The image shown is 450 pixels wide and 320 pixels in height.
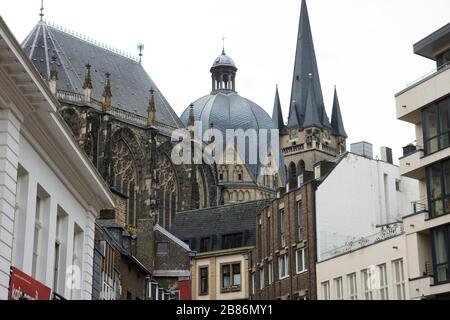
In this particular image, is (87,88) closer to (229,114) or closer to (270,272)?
(270,272)

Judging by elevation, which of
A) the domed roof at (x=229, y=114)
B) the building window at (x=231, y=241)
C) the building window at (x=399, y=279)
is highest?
the domed roof at (x=229, y=114)

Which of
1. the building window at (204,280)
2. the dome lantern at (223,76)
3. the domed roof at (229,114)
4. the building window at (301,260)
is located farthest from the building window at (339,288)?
the dome lantern at (223,76)

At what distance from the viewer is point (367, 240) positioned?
132 ft

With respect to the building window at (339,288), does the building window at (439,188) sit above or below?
above

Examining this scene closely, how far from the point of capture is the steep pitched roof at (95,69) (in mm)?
83000

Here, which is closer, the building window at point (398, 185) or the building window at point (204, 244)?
the building window at point (398, 185)

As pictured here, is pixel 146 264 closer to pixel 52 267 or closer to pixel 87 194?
pixel 87 194

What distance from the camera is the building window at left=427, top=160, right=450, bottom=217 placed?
111ft

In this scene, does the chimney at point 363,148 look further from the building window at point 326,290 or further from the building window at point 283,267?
the building window at point 326,290

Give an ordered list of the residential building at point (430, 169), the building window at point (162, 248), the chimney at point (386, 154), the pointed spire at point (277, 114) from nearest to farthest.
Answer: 1. the residential building at point (430, 169)
2. the chimney at point (386, 154)
3. the building window at point (162, 248)
4. the pointed spire at point (277, 114)

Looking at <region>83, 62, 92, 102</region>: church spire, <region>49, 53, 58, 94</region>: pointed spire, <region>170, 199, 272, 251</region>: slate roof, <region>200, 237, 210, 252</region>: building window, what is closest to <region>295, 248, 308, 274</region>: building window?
<region>170, 199, 272, 251</region>: slate roof

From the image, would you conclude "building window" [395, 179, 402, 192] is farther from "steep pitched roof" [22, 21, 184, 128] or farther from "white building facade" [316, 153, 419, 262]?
"steep pitched roof" [22, 21, 184, 128]

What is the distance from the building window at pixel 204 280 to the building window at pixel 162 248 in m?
2.53

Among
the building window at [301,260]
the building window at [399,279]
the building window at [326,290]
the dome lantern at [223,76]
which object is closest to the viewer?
the building window at [399,279]
